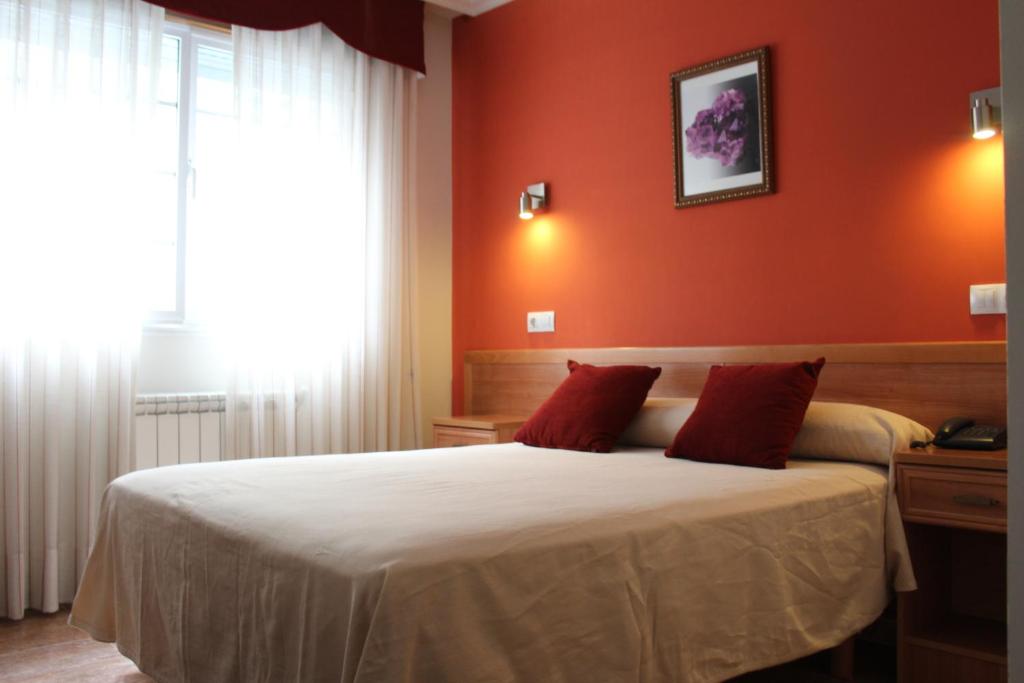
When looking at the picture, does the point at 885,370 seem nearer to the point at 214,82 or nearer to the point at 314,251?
the point at 314,251

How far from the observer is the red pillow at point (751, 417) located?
→ 264 cm

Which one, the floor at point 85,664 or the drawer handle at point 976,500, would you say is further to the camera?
the floor at point 85,664

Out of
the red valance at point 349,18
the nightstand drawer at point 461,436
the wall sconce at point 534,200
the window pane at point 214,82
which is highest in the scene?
the red valance at point 349,18

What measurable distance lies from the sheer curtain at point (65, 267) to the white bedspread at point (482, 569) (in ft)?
2.80

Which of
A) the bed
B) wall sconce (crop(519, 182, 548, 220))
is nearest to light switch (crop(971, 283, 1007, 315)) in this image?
the bed

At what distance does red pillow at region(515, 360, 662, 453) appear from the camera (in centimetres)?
319

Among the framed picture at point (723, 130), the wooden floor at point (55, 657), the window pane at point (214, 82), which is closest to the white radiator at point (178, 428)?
the wooden floor at point (55, 657)

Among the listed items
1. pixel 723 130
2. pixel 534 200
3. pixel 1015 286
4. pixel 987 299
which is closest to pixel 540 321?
pixel 534 200

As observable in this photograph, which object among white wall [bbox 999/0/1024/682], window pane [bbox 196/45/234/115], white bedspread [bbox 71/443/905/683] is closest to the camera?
white wall [bbox 999/0/1024/682]

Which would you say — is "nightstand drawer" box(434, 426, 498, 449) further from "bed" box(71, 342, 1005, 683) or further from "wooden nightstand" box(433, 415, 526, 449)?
"bed" box(71, 342, 1005, 683)

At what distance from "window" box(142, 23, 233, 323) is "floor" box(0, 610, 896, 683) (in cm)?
137

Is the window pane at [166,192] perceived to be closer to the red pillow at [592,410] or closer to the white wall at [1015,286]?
the red pillow at [592,410]

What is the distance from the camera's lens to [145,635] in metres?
2.25

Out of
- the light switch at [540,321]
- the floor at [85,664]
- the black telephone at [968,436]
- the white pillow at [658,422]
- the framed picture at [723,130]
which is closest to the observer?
the black telephone at [968,436]
